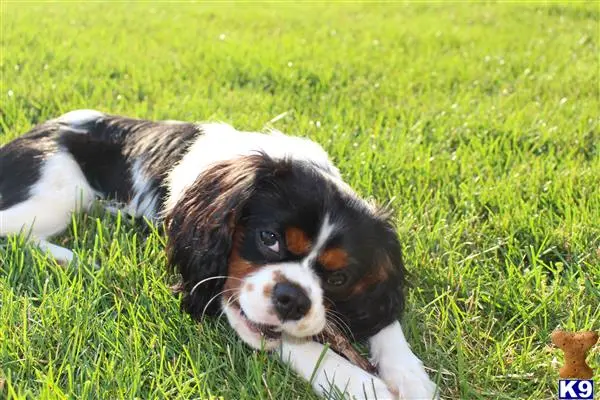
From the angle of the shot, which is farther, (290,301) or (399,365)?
(399,365)

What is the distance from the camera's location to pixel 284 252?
8.50 feet

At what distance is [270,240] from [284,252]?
0.24ft

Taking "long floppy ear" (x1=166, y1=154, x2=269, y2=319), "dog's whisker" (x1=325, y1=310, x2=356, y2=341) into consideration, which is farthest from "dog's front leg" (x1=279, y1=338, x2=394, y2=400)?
"long floppy ear" (x1=166, y1=154, x2=269, y2=319)

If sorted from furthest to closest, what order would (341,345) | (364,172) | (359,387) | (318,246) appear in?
(364,172) < (341,345) < (318,246) < (359,387)

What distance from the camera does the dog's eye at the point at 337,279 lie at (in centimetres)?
260

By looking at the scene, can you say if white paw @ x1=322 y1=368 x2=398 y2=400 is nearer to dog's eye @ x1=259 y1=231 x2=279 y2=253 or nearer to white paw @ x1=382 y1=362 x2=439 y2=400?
white paw @ x1=382 y1=362 x2=439 y2=400

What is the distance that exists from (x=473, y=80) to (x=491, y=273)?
370 cm

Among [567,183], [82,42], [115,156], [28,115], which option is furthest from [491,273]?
[82,42]

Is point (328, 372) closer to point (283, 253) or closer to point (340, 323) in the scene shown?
point (340, 323)

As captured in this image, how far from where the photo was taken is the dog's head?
99.4 inches

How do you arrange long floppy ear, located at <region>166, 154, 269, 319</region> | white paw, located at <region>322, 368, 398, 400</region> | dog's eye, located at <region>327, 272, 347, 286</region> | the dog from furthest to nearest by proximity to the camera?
long floppy ear, located at <region>166, 154, 269, 319</region> → dog's eye, located at <region>327, 272, 347, 286</region> → the dog → white paw, located at <region>322, 368, 398, 400</region>

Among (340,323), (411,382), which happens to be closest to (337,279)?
(340,323)

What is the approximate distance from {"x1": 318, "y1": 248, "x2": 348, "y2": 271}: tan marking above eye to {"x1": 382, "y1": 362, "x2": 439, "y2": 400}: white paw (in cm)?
39

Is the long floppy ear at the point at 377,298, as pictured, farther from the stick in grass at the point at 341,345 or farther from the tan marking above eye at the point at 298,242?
the tan marking above eye at the point at 298,242
